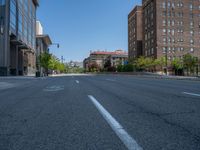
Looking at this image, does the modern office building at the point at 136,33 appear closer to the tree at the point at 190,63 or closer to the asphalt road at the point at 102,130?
the tree at the point at 190,63

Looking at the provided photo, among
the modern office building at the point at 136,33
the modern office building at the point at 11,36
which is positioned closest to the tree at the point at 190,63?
the modern office building at the point at 11,36

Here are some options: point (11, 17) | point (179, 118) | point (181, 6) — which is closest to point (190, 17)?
point (181, 6)

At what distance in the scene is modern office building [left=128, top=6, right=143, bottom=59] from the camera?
102m

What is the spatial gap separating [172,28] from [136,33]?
68.9ft

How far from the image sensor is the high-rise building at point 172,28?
83.0m

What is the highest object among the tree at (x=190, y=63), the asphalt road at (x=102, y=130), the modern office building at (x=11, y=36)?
the modern office building at (x=11, y=36)

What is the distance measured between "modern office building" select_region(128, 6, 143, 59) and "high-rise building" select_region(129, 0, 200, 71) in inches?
444

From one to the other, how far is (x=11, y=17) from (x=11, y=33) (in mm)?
3766

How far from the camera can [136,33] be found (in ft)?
339

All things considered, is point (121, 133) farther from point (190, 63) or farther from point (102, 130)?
point (190, 63)

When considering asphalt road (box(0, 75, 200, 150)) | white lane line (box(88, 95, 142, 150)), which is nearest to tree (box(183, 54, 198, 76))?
asphalt road (box(0, 75, 200, 150))

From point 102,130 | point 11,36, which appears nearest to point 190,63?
point 11,36

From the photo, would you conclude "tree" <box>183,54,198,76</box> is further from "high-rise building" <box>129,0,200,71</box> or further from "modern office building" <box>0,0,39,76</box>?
"modern office building" <box>0,0,39,76</box>

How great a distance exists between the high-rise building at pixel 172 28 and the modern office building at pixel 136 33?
11277mm
